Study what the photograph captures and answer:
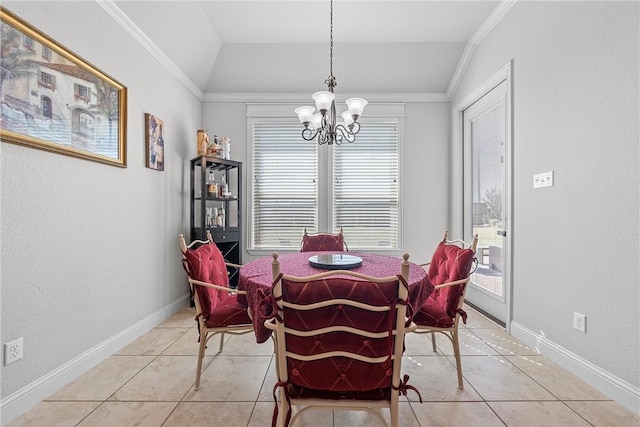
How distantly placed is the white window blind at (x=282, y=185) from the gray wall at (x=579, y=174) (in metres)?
2.38

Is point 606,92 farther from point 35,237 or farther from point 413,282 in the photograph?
point 35,237

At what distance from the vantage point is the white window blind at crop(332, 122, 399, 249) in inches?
161

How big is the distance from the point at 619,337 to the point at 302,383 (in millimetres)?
1948

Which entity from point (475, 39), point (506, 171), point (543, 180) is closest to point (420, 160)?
point (506, 171)

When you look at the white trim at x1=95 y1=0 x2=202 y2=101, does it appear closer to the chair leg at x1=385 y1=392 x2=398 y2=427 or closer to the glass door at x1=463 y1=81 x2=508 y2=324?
the chair leg at x1=385 y1=392 x2=398 y2=427

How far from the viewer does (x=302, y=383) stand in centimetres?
116

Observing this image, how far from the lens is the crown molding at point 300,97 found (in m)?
4.02


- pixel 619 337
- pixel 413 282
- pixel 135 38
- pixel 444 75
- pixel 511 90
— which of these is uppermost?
pixel 444 75

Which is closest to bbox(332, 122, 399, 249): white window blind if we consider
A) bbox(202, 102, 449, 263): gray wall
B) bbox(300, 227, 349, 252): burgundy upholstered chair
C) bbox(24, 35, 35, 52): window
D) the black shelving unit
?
bbox(202, 102, 449, 263): gray wall

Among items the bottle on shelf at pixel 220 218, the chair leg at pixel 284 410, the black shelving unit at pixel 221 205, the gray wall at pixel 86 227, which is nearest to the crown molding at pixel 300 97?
the gray wall at pixel 86 227

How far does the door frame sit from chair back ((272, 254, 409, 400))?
7.18ft

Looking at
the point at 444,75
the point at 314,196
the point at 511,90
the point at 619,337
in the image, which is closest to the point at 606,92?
the point at 511,90

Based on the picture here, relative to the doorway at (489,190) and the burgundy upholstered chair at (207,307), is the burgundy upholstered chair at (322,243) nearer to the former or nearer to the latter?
the burgundy upholstered chair at (207,307)

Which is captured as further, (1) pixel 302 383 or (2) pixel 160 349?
(2) pixel 160 349
